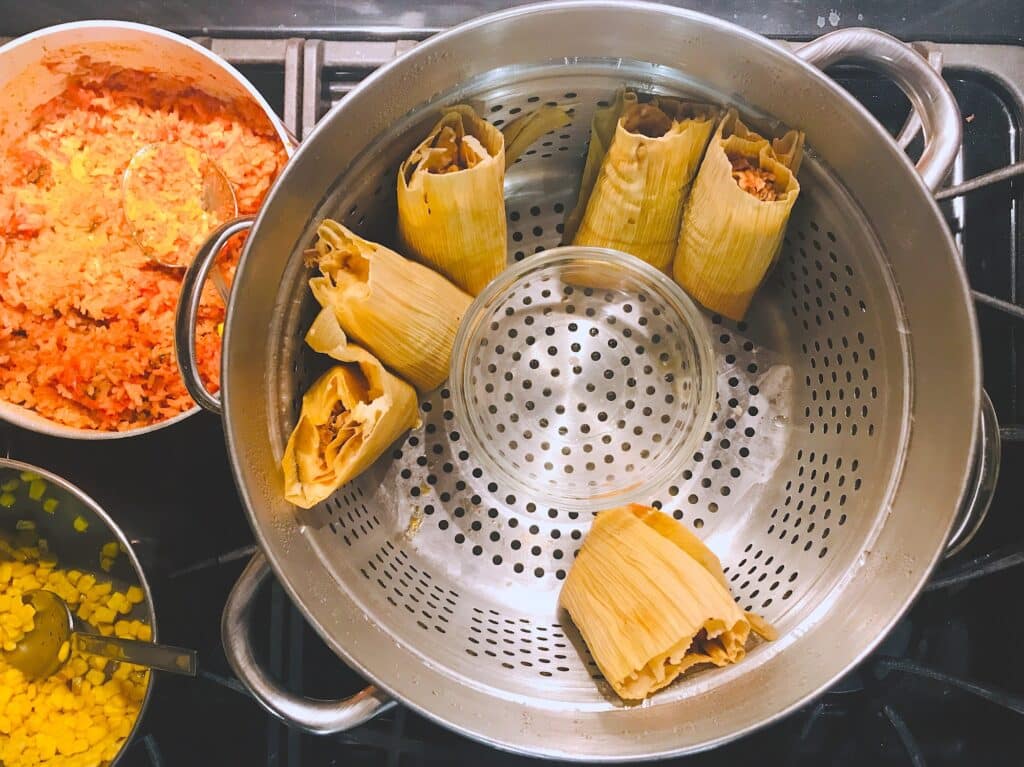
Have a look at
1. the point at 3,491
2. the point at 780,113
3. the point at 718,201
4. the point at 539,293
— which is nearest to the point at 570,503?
the point at 539,293

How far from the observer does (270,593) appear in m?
1.02

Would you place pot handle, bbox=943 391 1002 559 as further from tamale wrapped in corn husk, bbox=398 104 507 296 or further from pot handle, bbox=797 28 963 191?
tamale wrapped in corn husk, bbox=398 104 507 296

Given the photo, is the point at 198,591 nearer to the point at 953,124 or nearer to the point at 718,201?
the point at 718,201

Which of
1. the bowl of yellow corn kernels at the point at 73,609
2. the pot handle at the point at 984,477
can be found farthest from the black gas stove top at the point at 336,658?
the pot handle at the point at 984,477

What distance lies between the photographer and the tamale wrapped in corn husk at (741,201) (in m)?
0.78

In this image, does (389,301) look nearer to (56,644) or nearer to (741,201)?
(741,201)

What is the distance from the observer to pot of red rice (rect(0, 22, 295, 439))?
93 centimetres

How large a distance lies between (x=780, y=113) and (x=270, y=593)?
2.74 ft

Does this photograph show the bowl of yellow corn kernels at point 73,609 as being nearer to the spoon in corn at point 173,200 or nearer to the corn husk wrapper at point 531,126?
the spoon in corn at point 173,200

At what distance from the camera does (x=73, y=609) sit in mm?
980

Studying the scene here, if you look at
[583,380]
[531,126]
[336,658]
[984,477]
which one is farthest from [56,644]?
[984,477]

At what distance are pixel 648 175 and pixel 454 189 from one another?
0.67 feet

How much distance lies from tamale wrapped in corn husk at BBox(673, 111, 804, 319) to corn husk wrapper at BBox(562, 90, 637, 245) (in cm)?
11

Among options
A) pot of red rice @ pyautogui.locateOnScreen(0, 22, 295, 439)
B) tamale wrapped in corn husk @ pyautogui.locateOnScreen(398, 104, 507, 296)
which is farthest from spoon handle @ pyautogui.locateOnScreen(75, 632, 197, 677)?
tamale wrapped in corn husk @ pyautogui.locateOnScreen(398, 104, 507, 296)
